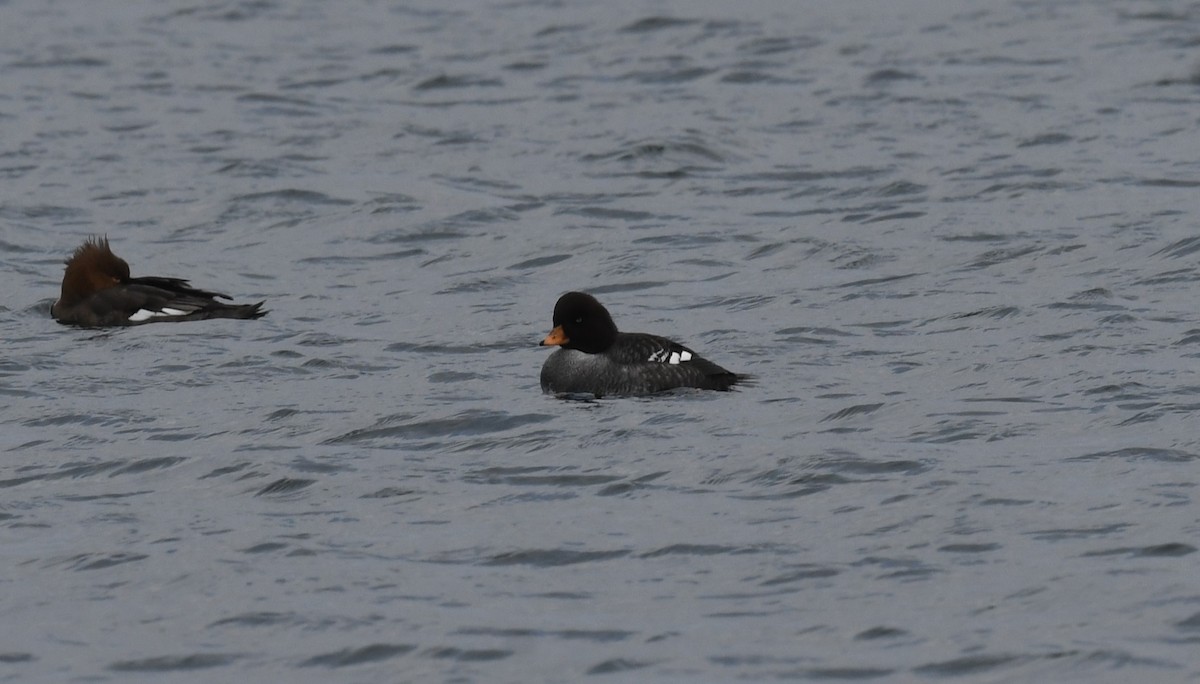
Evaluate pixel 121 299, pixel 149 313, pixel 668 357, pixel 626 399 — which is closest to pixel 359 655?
pixel 626 399

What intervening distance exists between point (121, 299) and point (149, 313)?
0.89 ft

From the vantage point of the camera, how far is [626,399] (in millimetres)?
13781

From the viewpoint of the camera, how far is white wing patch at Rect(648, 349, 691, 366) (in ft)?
45.4

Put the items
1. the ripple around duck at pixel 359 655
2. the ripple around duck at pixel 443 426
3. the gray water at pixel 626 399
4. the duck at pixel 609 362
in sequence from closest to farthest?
the ripple around duck at pixel 359 655
the gray water at pixel 626 399
the ripple around duck at pixel 443 426
the duck at pixel 609 362

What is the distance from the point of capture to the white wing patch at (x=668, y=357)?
13.8m

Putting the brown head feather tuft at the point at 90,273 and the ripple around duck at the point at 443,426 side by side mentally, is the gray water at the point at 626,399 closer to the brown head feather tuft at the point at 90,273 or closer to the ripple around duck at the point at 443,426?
the ripple around duck at the point at 443,426

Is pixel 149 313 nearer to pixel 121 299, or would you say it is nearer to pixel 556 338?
pixel 121 299

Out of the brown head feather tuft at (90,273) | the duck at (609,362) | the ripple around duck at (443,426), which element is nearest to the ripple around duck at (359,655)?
the ripple around duck at (443,426)

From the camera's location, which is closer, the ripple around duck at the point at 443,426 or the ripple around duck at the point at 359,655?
the ripple around duck at the point at 359,655

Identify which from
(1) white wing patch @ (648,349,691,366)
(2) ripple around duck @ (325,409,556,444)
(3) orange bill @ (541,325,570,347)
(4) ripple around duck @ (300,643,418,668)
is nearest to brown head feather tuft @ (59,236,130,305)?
(3) orange bill @ (541,325,570,347)

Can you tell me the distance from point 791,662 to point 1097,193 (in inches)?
512

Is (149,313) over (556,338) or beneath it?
beneath

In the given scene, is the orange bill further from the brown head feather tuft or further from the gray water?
the brown head feather tuft

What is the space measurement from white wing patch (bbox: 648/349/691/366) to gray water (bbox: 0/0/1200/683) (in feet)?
0.90
